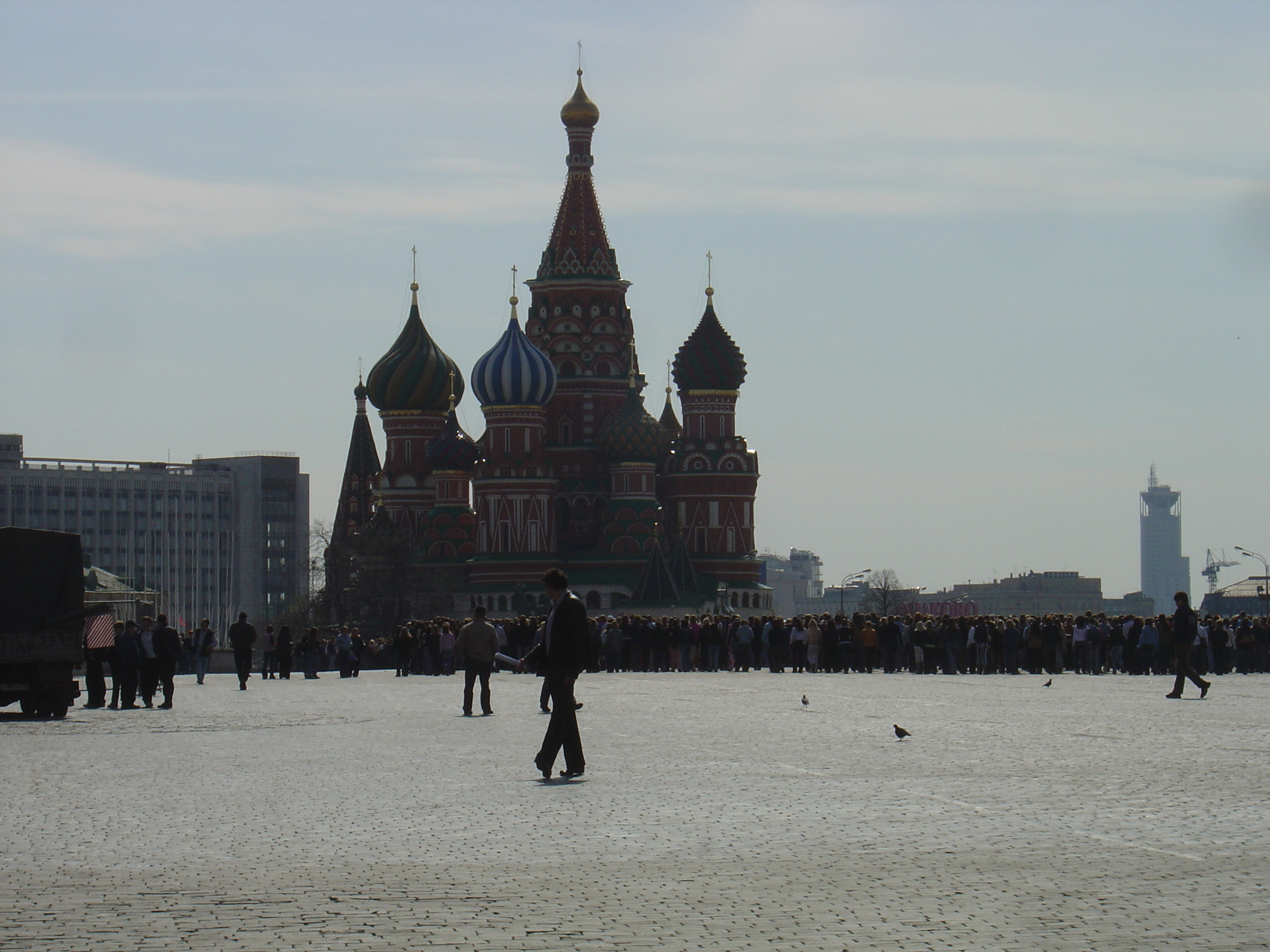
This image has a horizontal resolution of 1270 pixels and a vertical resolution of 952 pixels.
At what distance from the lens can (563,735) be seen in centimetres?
1418

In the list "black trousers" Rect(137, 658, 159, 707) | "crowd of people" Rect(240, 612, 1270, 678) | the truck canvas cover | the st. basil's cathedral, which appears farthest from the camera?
the st. basil's cathedral

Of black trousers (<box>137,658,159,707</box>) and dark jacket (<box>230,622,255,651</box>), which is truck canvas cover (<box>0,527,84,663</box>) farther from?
dark jacket (<box>230,622,255,651</box>)

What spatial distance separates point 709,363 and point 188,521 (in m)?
56.9

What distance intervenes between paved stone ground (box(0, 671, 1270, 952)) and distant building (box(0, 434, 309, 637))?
116 m

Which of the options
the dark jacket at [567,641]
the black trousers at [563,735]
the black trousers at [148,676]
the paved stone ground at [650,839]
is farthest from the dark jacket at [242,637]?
the black trousers at [563,735]

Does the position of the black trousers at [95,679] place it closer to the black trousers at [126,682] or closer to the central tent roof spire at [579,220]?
the black trousers at [126,682]

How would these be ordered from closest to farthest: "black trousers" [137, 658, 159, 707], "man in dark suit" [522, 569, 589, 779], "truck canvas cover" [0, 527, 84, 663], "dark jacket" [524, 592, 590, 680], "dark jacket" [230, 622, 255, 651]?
1. "man in dark suit" [522, 569, 589, 779]
2. "dark jacket" [524, 592, 590, 680]
3. "truck canvas cover" [0, 527, 84, 663]
4. "black trousers" [137, 658, 159, 707]
5. "dark jacket" [230, 622, 255, 651]

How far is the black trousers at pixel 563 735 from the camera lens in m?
13.9

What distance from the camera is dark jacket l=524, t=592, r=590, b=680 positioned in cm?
1463

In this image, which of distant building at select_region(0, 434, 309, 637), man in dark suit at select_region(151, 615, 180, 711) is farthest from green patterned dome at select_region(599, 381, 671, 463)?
man in dark suit at select_region(151, 615, 180, 711)

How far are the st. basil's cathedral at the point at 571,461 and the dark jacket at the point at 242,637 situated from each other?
183 feet

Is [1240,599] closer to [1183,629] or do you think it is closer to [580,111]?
[580,111]

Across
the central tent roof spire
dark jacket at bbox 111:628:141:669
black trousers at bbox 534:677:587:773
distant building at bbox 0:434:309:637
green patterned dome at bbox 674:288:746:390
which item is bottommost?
black trousers at bbox 534:677:587:773

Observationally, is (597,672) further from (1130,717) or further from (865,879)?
(865,879)
